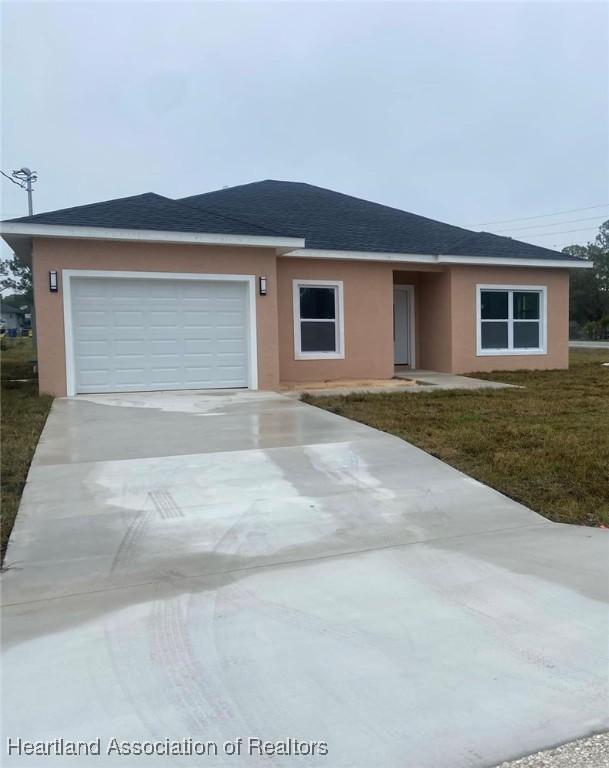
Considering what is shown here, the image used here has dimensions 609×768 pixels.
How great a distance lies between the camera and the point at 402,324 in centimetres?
1820

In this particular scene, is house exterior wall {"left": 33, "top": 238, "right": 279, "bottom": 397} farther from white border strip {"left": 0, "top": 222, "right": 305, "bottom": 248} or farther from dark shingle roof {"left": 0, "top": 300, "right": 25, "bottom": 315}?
dark shingle roof {"left": 0, "top": 300, "right": 25, "bottom": 315}

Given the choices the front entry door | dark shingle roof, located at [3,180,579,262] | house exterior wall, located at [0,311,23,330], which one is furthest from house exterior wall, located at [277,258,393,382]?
house exterior wall, located at [0,311,23,330]

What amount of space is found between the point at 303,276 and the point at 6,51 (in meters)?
7.14

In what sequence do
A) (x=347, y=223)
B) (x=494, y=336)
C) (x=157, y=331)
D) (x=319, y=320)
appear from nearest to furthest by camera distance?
(x=157, y=331) < (x=319, y=320) < (x=494, y=336) < (x=347, y=223)

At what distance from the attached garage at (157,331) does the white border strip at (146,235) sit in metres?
0.68

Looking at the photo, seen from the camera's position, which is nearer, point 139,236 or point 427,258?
point 139,236

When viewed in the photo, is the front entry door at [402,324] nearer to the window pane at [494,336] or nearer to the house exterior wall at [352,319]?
the window pane at [494,336]

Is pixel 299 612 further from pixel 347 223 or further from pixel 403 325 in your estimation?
pixel 403 325

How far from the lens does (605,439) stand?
7785mm

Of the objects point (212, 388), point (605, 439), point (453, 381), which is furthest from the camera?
point (453, 381)

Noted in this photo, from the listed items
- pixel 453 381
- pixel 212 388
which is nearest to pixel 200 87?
pixel 212 388

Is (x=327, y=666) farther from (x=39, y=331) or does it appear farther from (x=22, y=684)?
(x=39, y=331)

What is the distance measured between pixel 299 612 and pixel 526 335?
15272 millimetres

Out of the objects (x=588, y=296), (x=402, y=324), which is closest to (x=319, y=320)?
(x=402, y=324)
